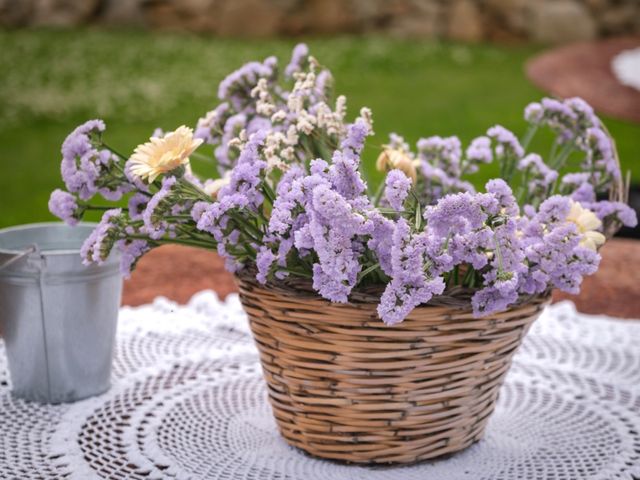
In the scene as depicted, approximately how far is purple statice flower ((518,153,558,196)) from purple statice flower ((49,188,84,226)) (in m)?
0.72

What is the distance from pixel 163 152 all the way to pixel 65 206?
0.18 metres

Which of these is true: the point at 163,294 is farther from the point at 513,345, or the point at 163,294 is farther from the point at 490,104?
the point at 490,104

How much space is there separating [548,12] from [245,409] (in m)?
8.75

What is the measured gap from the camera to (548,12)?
9.48 m

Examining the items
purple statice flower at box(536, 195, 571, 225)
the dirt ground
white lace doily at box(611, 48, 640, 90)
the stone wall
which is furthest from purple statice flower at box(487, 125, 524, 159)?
the stone wall

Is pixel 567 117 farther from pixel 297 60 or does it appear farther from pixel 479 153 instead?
pixel 297 60

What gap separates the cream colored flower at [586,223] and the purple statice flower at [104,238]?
637 millimetres

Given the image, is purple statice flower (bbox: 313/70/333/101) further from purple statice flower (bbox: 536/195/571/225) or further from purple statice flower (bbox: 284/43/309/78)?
purple statice flower (bbox: 536/195/571/225)

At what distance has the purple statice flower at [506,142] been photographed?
147 centimetres

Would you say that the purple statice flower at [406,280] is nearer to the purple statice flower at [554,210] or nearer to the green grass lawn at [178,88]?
the purple statice flower at [554,210]

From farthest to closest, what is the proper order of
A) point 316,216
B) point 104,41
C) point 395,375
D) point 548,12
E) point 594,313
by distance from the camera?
1. point 548,12
2. point 104,41
3. point 594,313
4. point 395,375
5. point 316,216

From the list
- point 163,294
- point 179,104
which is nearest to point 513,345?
point 163,294

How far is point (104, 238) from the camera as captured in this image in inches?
47.9

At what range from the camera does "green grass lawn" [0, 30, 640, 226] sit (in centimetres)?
582
